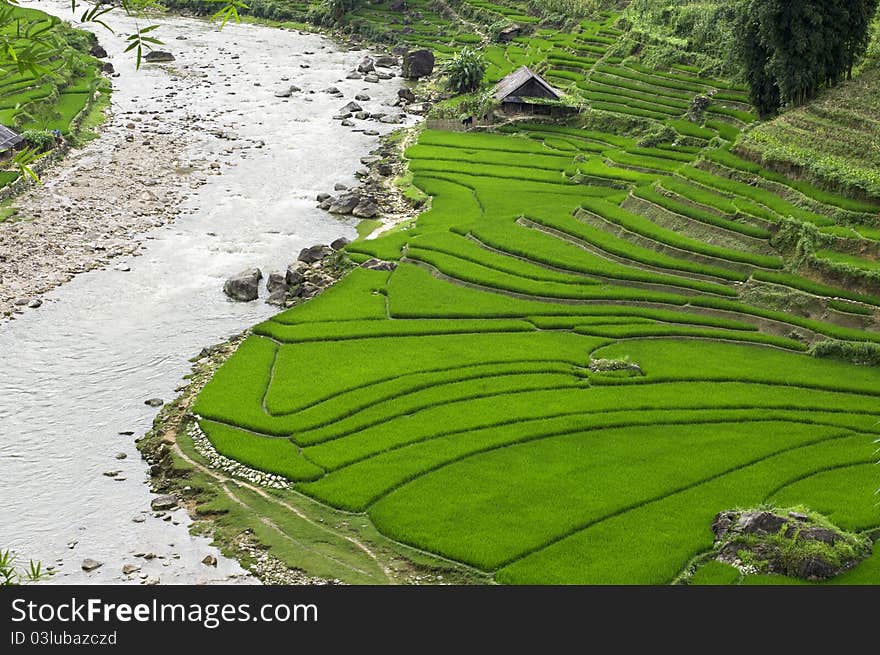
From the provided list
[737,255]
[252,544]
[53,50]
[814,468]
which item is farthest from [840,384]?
[53,50]

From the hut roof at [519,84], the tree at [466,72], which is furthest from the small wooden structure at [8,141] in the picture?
the tree at [466,72]

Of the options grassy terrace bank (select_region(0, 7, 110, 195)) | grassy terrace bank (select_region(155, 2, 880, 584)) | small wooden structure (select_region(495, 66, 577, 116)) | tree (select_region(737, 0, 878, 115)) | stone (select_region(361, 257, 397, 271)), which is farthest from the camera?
small wooden structure (select_region(495, 66, 577, 116))

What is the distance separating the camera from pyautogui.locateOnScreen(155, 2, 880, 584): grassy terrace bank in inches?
1066

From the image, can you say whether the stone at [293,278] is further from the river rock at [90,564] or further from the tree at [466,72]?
the tree at [466,72]

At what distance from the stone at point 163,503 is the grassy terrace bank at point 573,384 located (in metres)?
1.63

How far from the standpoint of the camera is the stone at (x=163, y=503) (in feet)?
95.8

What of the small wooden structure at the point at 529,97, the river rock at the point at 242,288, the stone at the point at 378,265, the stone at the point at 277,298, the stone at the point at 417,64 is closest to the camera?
the stone at the point at 277,298

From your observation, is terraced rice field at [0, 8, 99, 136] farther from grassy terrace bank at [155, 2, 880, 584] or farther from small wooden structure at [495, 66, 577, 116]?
small wooden structure at [495, 66, 577, 116]

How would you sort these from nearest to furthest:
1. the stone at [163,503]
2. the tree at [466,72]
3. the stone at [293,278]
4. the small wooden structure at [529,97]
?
the stone at [163,503] < the stone at [293,278] < the small wooden structure at [529,97] < the tree at [466,72]

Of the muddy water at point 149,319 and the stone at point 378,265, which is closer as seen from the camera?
the muddy water at point 149,319

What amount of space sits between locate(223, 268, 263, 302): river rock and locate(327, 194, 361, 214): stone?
37.9 feet

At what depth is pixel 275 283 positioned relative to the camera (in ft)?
145

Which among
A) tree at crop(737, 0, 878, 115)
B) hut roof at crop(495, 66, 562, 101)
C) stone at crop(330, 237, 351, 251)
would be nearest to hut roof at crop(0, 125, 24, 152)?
stone at crop(330, 237, 351, 251)

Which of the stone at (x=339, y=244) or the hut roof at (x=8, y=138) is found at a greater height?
the hut roof at (x=8, y=138)
